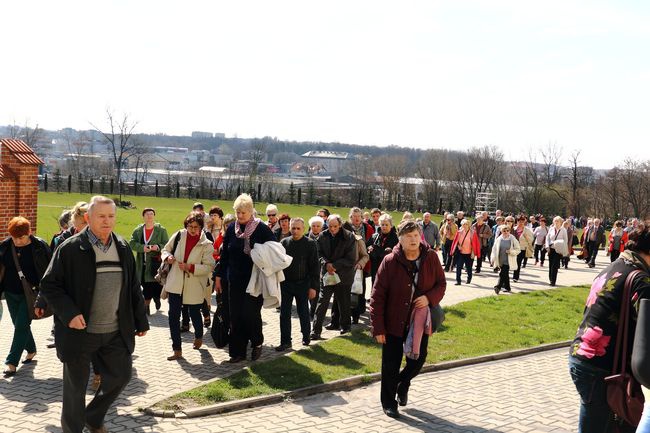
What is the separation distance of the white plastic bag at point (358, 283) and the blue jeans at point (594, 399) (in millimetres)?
7092

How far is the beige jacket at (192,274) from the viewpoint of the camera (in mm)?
9336

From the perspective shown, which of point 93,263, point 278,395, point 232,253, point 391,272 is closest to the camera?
point 93,263

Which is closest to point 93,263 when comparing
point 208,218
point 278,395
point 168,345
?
point 278,395

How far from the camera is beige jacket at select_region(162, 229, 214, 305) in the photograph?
9.34m

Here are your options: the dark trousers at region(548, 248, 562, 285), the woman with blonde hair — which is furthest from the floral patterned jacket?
the dark trousers at region(548, 248, 562, 285)

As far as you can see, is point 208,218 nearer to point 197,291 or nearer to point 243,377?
point 197,291

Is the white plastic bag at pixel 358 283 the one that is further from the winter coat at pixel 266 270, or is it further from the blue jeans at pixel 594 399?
the blue jeans at pixel 594 399

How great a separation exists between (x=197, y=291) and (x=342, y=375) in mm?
2335

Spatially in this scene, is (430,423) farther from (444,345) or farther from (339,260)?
(339,260)

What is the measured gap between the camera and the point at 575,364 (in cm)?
496

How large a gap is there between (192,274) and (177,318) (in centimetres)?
62

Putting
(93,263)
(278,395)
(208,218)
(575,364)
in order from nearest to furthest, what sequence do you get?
(575,364), (93,263), (278,395), (208,218)

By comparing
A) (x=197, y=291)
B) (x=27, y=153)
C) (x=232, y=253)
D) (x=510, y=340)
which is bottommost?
(x=510, y=340)

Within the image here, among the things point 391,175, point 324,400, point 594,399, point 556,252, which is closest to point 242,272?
point 324,400
